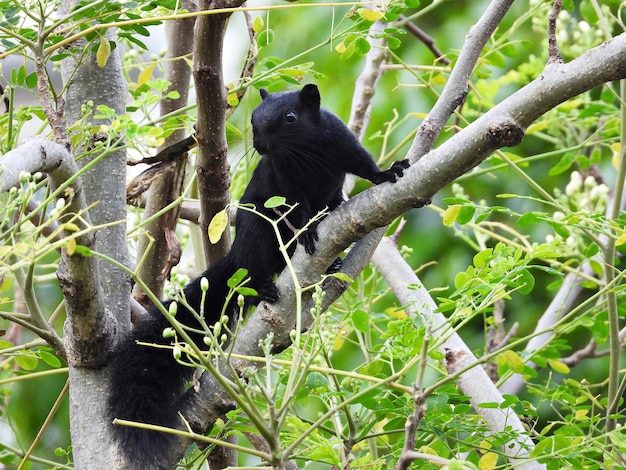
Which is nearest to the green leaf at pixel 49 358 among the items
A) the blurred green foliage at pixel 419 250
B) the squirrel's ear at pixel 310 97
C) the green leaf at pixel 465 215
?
the blurred green foliage at pixel 419 250

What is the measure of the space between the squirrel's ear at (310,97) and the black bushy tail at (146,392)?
60cm

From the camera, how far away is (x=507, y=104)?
1000 millimetres

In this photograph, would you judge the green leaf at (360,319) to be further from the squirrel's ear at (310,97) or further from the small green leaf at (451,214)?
the squirrel's ear at (310,97)

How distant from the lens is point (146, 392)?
1.27 m

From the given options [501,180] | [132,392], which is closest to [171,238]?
[132,392]

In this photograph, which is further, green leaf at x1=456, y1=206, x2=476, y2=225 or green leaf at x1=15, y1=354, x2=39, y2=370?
green leaf at x1=15, y1=354, x2=39, y2=370

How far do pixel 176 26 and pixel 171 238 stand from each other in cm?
46

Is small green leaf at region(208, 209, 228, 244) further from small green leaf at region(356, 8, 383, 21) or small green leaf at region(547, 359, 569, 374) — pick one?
small green leaf at region(547, 359, 569, 374)

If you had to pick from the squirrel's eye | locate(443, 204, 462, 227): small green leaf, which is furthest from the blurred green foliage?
the squirrel's eye

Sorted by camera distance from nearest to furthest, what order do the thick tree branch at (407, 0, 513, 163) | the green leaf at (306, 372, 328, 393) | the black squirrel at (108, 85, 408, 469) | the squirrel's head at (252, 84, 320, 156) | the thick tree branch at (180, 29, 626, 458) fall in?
1. the thick tree branch at (180, 29, 626, 458)
2. the green leaf at (306, 372, 328, 393)
3. the thick tree branch at (407, 0, 513, 163)
4. the black squirrel at (108, 85, 408, 469)
5. the squirrel's head at (252, 84, 320, 156)

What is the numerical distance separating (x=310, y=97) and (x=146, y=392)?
2.57ft

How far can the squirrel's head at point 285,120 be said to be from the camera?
1701 mm

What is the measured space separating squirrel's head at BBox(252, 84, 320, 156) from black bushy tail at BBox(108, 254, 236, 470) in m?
0.45

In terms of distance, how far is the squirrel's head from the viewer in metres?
1.70
